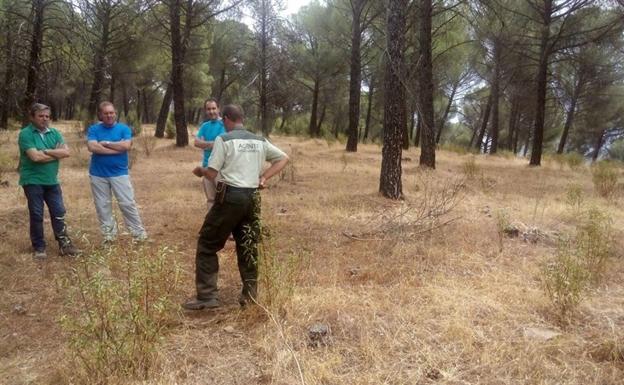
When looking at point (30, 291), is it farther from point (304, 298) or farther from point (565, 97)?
point (565, 97)

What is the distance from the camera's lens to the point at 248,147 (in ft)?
11.2

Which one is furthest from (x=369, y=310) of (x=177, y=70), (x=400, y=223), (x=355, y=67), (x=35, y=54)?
(x=355, y=67)

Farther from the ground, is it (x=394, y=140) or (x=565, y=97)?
(x=565, y=97)

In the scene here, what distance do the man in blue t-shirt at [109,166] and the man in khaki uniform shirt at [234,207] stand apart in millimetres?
1610

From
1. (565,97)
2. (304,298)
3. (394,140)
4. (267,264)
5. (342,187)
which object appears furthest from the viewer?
(565,97)

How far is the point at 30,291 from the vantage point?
3857 millimetres

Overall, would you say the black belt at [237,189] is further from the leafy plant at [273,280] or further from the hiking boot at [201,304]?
the hiking boot at [201,304]

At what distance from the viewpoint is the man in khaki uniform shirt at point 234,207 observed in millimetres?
3354

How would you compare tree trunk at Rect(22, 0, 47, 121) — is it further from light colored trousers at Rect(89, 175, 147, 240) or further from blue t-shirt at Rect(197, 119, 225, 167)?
blue t-shirt at Rect(197, 119, 225, 167)

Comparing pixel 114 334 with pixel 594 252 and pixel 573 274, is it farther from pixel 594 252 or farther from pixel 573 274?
pixel 594 252

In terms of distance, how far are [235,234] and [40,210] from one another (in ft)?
7.71

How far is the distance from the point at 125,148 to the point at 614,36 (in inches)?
558

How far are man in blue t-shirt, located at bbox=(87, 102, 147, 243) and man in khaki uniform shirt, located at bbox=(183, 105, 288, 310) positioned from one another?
161cm

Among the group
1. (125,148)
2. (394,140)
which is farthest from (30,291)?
(394,140)
